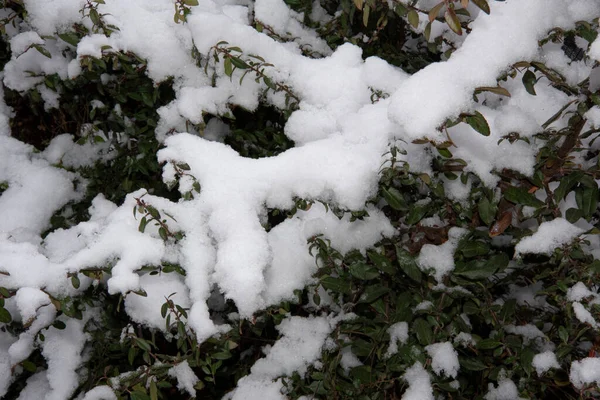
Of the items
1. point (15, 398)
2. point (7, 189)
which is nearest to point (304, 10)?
point (7, 189)

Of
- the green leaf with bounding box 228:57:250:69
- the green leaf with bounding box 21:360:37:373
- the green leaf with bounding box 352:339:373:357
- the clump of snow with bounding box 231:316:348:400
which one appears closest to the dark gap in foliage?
the green leaf with bounding box 228:57:250:69

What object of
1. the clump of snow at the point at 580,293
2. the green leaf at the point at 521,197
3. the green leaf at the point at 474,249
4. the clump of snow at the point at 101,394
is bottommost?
the clump of snow at the point at 101,394

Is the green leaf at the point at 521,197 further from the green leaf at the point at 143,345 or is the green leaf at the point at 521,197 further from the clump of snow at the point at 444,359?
the green leaf at the point at 143,345

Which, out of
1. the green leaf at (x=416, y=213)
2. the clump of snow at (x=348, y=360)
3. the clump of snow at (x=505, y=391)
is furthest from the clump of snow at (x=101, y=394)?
the clump of snow at (x=505, y=391)

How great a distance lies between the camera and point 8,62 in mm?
1721

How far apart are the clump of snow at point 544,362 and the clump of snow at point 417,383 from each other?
0.29m

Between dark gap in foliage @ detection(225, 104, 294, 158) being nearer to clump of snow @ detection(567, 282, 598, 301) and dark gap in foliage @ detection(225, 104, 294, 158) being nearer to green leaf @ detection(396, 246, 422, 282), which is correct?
green leaf @ detection(396, 246, 422, 282)

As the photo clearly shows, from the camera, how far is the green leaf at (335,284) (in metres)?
1.31

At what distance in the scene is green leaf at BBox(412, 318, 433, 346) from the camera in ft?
4.16

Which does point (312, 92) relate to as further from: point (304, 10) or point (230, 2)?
point (230, 2)

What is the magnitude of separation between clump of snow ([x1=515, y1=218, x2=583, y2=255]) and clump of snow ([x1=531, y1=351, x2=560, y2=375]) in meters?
0.29

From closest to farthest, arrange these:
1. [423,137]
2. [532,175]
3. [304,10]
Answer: [423,137]
[532,175]
[304,10]

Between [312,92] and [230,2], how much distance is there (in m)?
0.68

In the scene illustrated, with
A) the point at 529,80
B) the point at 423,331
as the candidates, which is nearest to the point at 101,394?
the point at 423,331
